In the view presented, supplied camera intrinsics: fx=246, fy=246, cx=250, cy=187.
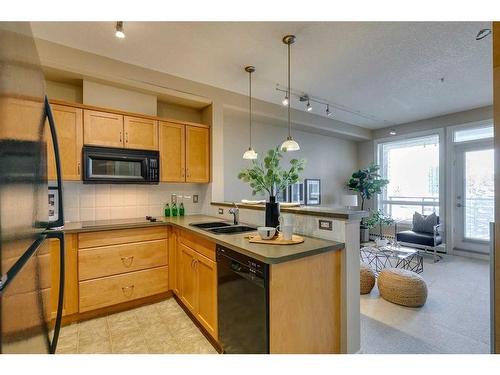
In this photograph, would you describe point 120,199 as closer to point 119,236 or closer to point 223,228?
point 119,236

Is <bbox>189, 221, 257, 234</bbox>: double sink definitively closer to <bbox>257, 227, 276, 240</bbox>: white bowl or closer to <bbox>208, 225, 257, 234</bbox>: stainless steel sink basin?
<bbox>208, 225, 257, 234</bbox>: stainless steel sink basin

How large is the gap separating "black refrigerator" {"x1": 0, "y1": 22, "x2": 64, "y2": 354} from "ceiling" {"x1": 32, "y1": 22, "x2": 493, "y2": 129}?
188 cm

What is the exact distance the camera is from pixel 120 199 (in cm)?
317

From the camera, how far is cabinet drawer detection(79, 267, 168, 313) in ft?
7.92

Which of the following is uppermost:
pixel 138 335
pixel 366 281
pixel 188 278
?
pixel 188 278

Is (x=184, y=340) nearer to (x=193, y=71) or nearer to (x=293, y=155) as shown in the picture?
(x=193, y=71)

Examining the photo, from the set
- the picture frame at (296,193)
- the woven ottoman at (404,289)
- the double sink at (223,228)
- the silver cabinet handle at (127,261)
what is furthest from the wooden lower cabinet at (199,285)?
the picture frame at (296,193)

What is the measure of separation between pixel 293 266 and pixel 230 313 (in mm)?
611

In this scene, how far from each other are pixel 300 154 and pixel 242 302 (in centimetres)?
411

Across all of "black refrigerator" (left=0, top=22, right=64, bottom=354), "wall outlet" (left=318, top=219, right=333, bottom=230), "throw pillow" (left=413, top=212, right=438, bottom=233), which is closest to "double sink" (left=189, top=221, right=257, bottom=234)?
"wall outlet" (left=318, top=219, right=333, bottom=230)

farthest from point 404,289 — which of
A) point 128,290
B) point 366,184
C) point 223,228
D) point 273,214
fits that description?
point 366,184

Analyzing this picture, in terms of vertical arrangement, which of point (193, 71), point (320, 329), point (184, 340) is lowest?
point (184, 340)

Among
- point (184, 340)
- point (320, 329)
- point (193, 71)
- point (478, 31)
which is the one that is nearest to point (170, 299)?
point (184, 340)
